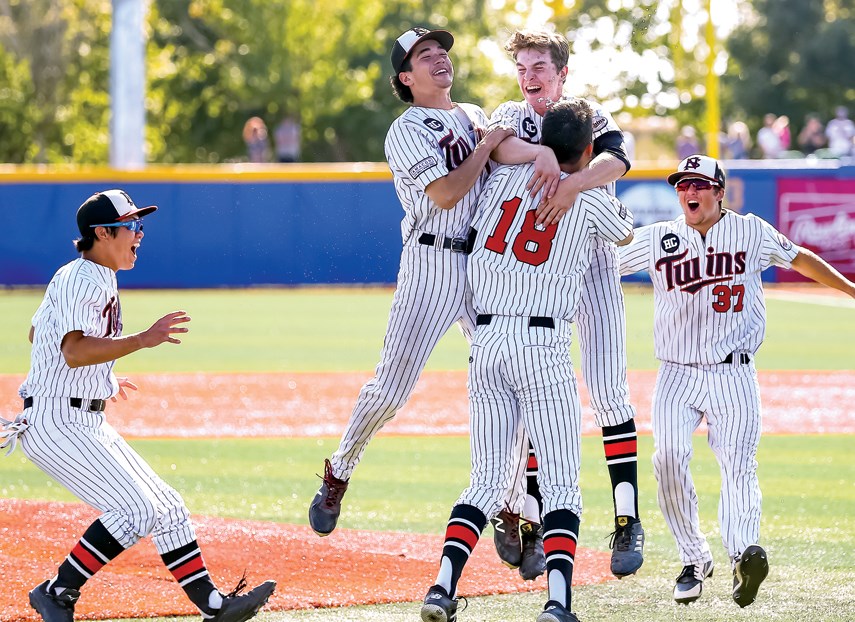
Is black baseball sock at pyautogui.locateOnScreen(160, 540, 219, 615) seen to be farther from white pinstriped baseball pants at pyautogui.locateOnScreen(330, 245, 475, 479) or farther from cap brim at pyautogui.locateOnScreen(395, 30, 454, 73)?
cap brim at pyautogui.locateOnScreen(395, 30, 454, 73)

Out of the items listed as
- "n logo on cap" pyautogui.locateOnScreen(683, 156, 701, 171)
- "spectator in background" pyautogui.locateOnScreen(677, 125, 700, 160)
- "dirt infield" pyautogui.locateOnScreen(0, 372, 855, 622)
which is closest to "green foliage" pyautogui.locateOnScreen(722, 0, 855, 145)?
"spectator in background" pyautogui.locateOnScreen(677, 125, 700, 160)

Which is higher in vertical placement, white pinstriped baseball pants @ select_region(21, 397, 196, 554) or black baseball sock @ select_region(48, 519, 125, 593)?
white pinstriped baseball pants @ select_region(21, 397, 196, 554)

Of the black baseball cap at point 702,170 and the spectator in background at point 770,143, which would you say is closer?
the black baseball cap at point 702,170

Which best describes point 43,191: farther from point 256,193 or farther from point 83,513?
point 83,513

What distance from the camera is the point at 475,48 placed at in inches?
1592

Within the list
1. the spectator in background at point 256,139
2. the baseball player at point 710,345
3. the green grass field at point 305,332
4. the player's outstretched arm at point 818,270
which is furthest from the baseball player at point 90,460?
the spectator in background at point 256,139

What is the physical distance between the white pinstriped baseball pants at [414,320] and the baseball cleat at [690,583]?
50.5 inches

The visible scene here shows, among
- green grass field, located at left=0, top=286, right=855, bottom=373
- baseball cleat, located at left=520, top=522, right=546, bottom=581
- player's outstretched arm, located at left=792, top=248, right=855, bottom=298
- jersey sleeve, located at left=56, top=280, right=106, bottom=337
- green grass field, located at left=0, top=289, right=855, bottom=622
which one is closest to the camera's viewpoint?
jersey sleeve, located at left=56, top=280, right=106, bottom=337

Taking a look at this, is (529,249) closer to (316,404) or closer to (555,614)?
(555,614)

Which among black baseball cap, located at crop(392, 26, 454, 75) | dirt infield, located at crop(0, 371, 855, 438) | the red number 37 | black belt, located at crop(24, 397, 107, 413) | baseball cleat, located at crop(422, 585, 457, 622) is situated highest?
black baseball cap, located at crop(392, 26, 454, 75)

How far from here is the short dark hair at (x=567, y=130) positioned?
→ 4703 mm

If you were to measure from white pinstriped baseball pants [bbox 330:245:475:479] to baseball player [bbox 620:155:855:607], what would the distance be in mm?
809

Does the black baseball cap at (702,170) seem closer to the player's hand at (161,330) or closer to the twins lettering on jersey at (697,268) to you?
the twins lettering on jersey at (697,268)

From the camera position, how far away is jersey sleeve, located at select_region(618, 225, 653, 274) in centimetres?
535
